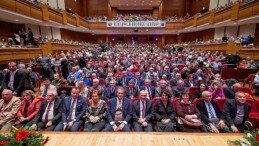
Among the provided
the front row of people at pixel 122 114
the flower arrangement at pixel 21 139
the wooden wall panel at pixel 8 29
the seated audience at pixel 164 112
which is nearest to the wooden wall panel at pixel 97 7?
the wooden wall panel at pixel 8 29

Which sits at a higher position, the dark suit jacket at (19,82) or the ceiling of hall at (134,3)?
the ceiling of hall at (134,3)

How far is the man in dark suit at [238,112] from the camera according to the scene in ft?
10.2

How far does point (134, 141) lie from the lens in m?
2.51

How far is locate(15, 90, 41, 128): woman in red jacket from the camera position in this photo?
10.5 feet

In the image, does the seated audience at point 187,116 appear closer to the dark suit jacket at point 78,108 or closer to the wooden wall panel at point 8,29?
the dark suit jacket at point 78,108

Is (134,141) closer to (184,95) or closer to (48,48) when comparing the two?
(184,95)

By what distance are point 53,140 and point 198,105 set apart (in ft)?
8.16

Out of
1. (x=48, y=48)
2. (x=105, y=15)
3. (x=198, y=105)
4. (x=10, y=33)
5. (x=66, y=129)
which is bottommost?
(x=66, y=129)

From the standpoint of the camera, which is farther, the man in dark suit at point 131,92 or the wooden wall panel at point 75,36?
the wooden wall panel at point 75,36

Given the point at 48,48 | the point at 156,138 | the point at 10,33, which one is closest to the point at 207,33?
the point at 48,48

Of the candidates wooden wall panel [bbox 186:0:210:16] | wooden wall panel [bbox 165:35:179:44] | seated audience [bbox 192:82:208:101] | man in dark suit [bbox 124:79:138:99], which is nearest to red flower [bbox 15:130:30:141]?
man in dark suit [bbox 124:79:138:99]

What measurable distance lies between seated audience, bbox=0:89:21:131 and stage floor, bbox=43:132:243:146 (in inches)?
36.7

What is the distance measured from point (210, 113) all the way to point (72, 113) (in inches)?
98.3

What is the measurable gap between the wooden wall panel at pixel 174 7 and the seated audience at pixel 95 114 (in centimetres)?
2315
